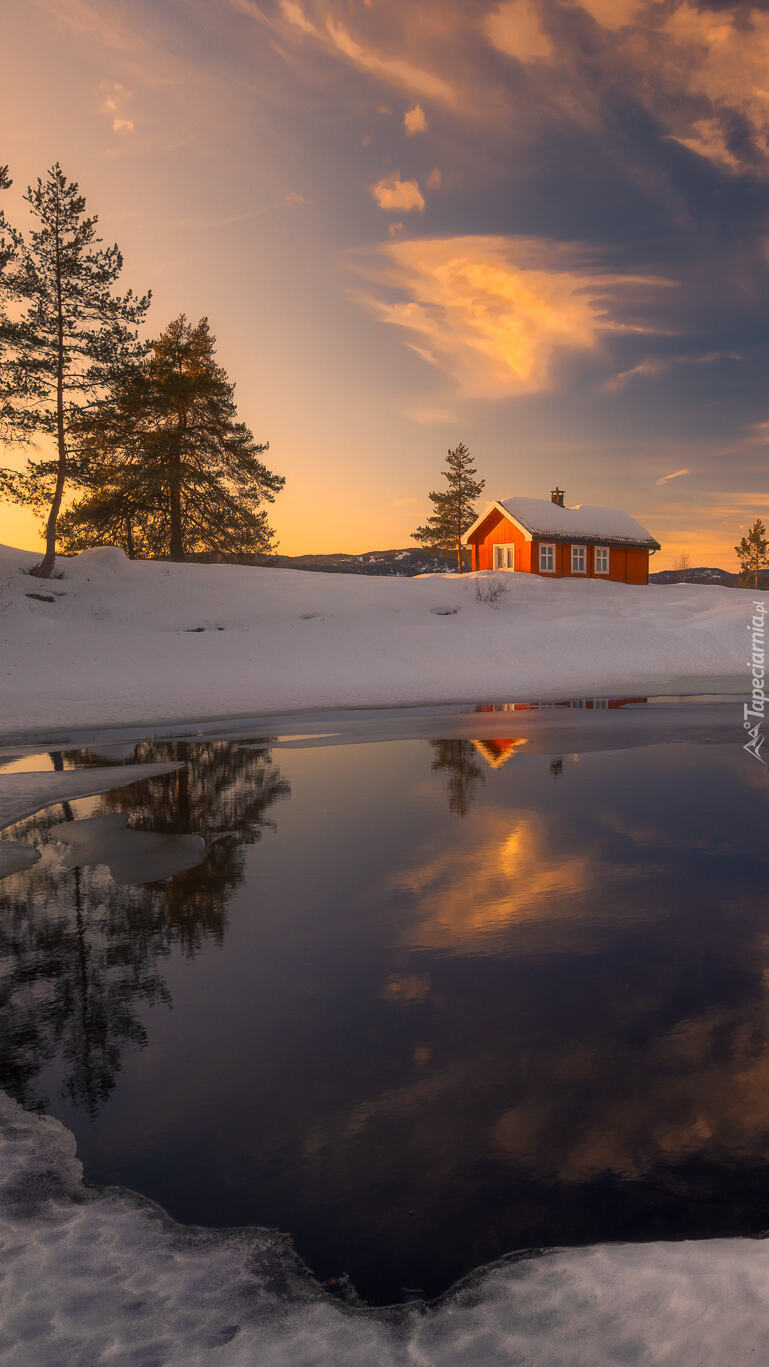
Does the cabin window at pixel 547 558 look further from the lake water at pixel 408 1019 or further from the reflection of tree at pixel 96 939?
the reflection of tree at pixel 96 939

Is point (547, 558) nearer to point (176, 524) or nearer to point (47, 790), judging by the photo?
point (176, 524)

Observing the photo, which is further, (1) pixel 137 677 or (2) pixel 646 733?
(1) pixel 137 677

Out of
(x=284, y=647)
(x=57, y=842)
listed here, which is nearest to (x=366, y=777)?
(x=57, y=842)

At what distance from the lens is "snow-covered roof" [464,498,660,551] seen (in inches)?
1938

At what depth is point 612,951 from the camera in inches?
226

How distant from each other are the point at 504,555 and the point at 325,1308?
1974 inches

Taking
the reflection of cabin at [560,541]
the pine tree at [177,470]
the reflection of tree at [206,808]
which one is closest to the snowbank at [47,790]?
the reflection of tree at [206,808]

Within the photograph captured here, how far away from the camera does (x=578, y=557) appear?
5047 cm

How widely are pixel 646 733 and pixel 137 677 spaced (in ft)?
49.8

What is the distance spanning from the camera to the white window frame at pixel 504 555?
50688mm

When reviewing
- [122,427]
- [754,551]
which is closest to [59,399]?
[122,427]

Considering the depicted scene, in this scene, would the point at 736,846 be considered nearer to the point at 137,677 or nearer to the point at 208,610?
the point at 137,677

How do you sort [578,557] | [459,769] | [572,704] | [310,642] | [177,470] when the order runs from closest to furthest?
1. [459,769]
2. [572,704]
3. [310,642]
4. [177,470]
5. [578,557]

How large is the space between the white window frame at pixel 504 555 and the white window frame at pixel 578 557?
3480 millimetres
